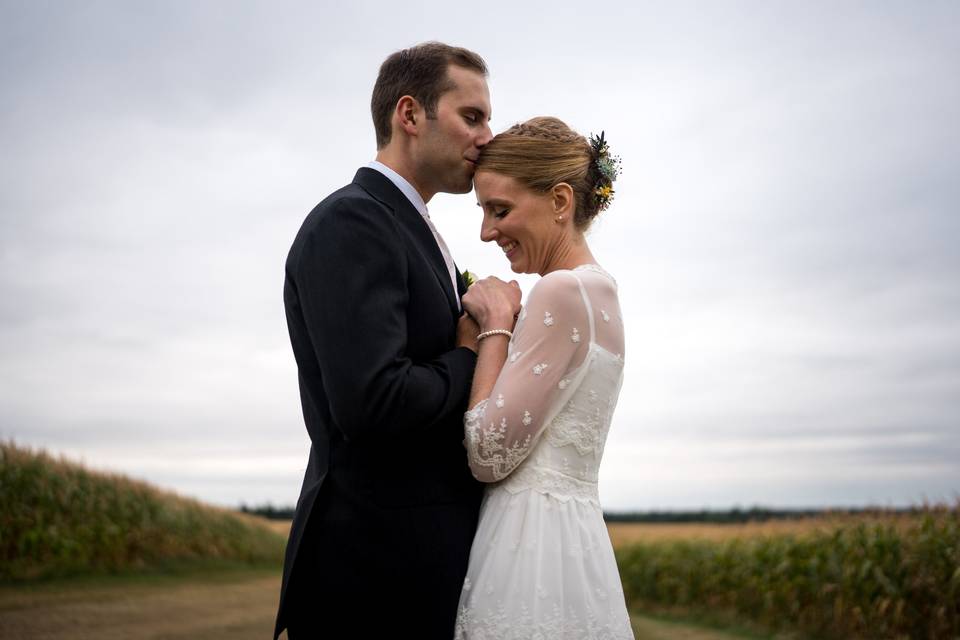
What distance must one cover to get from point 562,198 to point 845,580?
962cm

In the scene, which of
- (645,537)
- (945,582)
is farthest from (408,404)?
(645,537)

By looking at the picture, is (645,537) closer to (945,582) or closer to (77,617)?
(945,582)

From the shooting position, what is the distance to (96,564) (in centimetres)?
1339

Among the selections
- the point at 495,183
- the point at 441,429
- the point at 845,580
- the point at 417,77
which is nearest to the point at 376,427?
the point at 441,429

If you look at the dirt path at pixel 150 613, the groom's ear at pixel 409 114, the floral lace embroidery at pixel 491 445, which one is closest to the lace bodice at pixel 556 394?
the floral lace embroidery at pixel 491 445

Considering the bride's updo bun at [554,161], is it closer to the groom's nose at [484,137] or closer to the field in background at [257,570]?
the groom's nose at [484,137]

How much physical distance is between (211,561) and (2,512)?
3.49 m

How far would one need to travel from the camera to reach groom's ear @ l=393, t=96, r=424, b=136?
3.56 m

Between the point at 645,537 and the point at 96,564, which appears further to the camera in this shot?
the point at 645,537

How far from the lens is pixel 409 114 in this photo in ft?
11.8

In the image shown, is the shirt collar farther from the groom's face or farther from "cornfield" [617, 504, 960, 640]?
"cornfield" [617, 504, 960, 640]

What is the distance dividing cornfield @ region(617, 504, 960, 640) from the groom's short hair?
949 centimetres

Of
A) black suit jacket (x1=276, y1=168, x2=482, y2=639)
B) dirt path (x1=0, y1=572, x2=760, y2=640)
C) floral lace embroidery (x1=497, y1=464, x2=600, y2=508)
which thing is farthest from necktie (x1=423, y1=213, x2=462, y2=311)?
dirt path (x1=0, y1=572, x2=760, y2=640)

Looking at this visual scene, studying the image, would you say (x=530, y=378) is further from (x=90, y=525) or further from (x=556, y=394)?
(x=90, y=525)
